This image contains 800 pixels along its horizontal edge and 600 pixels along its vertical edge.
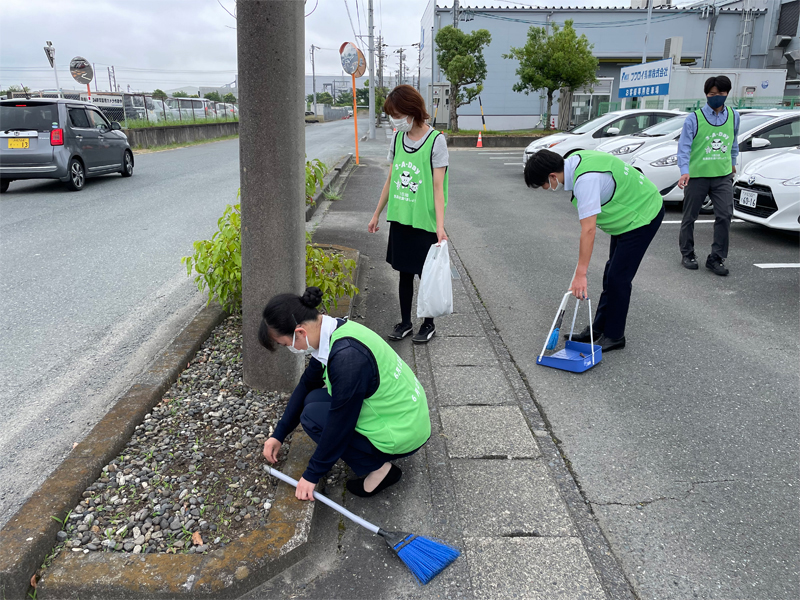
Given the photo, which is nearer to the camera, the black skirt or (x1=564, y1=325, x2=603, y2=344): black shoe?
the black skirt

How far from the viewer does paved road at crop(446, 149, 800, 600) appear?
7.76 feet

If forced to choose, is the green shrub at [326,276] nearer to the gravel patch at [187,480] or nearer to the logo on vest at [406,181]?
the logo on vest at [406,181]

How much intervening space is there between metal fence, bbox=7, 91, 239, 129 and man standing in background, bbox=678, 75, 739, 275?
A: 15.5m

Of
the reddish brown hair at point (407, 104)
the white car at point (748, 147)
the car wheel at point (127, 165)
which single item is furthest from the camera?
the car wheel at point (127, 165)

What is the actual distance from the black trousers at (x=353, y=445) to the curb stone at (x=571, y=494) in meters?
0.79

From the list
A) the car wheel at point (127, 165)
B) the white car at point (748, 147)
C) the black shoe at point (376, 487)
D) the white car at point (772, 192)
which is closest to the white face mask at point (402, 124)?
the black shoe at point (376, 487)

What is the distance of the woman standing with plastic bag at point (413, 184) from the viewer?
12.4 feet

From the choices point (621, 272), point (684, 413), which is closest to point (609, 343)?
point (621, 272)

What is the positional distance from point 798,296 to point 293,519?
5200 mm

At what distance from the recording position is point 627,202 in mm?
3912

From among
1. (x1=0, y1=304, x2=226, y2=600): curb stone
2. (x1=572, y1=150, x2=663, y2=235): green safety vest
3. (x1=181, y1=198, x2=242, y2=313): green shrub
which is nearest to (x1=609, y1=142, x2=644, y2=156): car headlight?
(x1=572, y1=150, x2=663, y2=235): green safety vest

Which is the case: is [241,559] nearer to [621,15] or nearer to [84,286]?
[84,286]

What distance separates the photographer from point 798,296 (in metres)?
5.44

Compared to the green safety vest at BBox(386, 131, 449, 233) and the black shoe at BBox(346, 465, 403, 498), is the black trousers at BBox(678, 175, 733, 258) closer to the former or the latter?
the green safety vest at BBox(386, 131, 449, 233)
